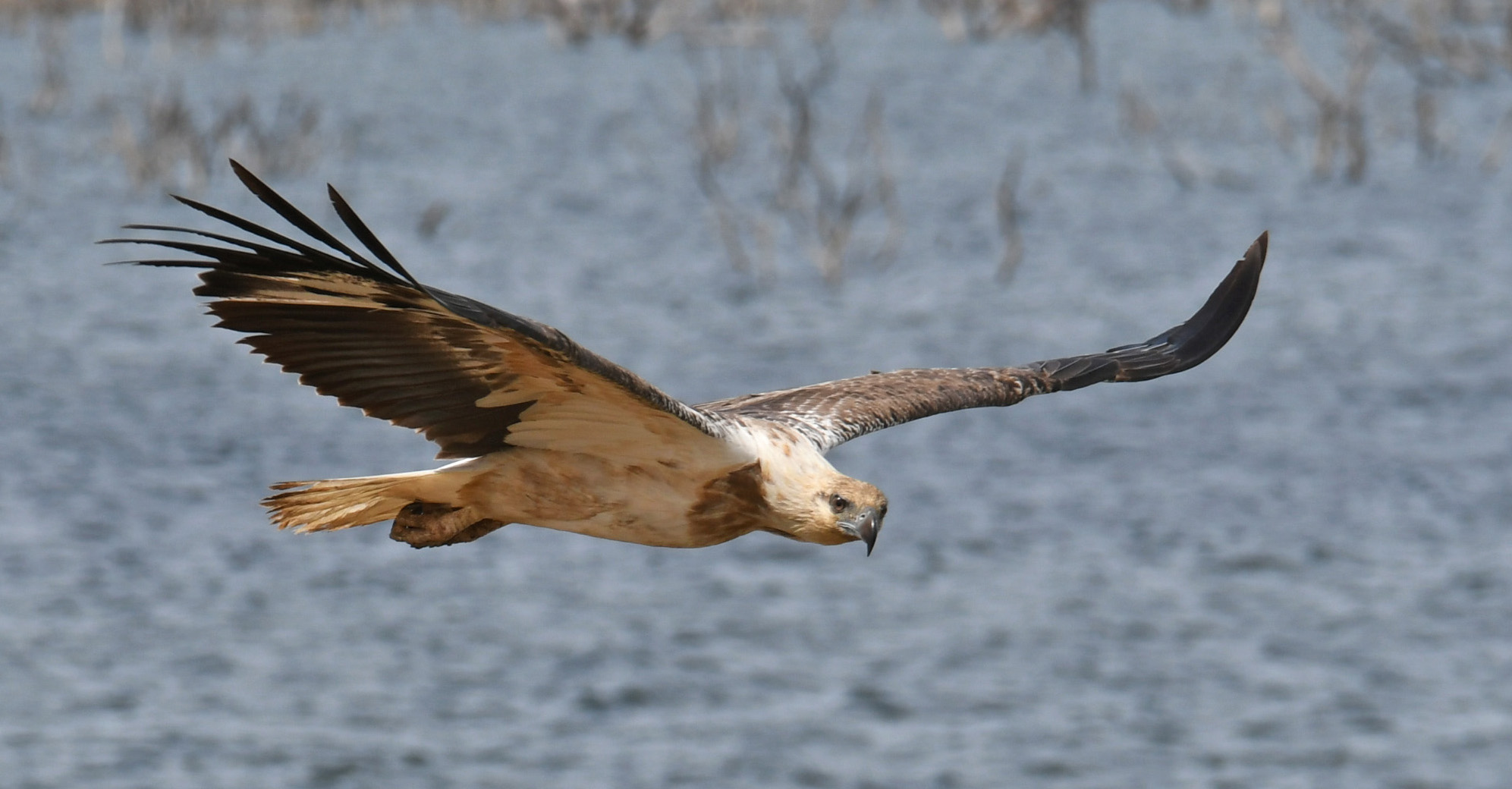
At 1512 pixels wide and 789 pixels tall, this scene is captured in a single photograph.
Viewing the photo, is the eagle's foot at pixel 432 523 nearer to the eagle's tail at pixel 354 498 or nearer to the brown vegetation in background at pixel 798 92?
the eagle's tail at pixel 354 498

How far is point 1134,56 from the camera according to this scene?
147ft

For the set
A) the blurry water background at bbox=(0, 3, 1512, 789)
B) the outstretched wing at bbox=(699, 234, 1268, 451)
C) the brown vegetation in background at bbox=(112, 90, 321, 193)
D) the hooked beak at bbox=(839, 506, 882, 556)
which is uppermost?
the brown vegetation in background at bbox=(112, 90, 321, 193)

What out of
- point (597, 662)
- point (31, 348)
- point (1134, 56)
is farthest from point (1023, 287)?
point (1134, 56)

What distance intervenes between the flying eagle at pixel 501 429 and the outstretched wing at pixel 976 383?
216 mm

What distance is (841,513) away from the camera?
232 inches

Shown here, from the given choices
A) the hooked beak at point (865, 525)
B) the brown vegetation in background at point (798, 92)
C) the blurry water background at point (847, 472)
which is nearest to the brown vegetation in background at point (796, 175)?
the brown vegetation in background at point (798, 92)

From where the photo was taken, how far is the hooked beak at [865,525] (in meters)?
5.80

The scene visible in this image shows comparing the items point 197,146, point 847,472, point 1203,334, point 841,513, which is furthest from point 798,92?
point 841,513

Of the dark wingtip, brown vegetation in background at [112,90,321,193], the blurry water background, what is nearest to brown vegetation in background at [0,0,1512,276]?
brown vegetation in background at [112,90,321,193]

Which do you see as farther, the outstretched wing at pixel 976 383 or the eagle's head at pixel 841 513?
the outstretched wing at pixel 976 383

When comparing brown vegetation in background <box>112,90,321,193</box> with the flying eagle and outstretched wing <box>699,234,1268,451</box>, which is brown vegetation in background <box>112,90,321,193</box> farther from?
the flying eagle

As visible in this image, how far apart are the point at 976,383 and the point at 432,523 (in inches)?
81.1

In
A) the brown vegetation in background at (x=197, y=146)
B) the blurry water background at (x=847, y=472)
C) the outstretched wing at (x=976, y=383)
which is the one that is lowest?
the outstretched wing at (x=976, y=383)

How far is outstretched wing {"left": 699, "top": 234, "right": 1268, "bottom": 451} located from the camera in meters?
6.91
